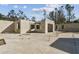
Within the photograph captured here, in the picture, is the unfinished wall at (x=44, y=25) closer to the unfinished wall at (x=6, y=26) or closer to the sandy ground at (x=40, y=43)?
the sandy ground at (x=40, y=43)

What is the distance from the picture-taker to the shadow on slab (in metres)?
4.63

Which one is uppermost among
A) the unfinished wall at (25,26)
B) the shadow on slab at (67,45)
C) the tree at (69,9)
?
the tree at (69,9)

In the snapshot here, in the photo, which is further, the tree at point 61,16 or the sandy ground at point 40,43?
the tree at point 61,16

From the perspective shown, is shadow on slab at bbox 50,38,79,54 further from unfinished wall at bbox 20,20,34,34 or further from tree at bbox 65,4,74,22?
unfinished wall at bbox 20,20,34,34

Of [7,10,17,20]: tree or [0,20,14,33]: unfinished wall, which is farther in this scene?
[0,20,14,33]: unfinished wall

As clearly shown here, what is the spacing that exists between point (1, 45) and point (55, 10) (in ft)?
5.29

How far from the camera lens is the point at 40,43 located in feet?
15.9

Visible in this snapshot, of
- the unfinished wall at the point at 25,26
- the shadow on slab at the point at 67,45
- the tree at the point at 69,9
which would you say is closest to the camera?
the tree at the point at 69,9

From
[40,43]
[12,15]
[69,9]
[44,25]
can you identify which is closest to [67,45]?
[40,43]

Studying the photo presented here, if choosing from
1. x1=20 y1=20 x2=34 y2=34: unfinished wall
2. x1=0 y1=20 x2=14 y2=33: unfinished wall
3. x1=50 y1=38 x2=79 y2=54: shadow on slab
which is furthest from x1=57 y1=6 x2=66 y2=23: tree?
x1=0 y1=20 x2=14 y2=33: unfinished wall

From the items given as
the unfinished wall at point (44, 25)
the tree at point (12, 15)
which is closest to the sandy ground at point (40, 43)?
the unfinished wall at point (44, 25)

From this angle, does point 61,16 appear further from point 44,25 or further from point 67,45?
Result: point 67,45

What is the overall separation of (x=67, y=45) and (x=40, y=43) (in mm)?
689

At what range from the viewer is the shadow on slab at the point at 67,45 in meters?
4.63
